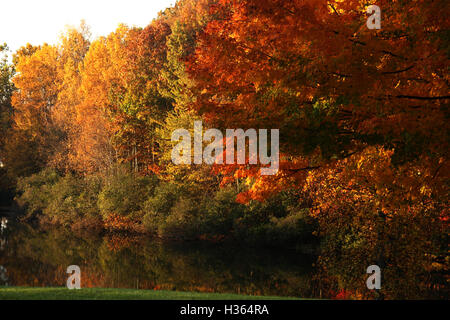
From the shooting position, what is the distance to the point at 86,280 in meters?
22.2

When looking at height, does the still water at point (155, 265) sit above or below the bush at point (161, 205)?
below

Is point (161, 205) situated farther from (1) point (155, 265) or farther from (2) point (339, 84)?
(2) point (339, 84)

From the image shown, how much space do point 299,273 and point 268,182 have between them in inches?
451

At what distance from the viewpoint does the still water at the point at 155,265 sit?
832 inches

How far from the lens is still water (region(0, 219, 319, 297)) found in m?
21.1
